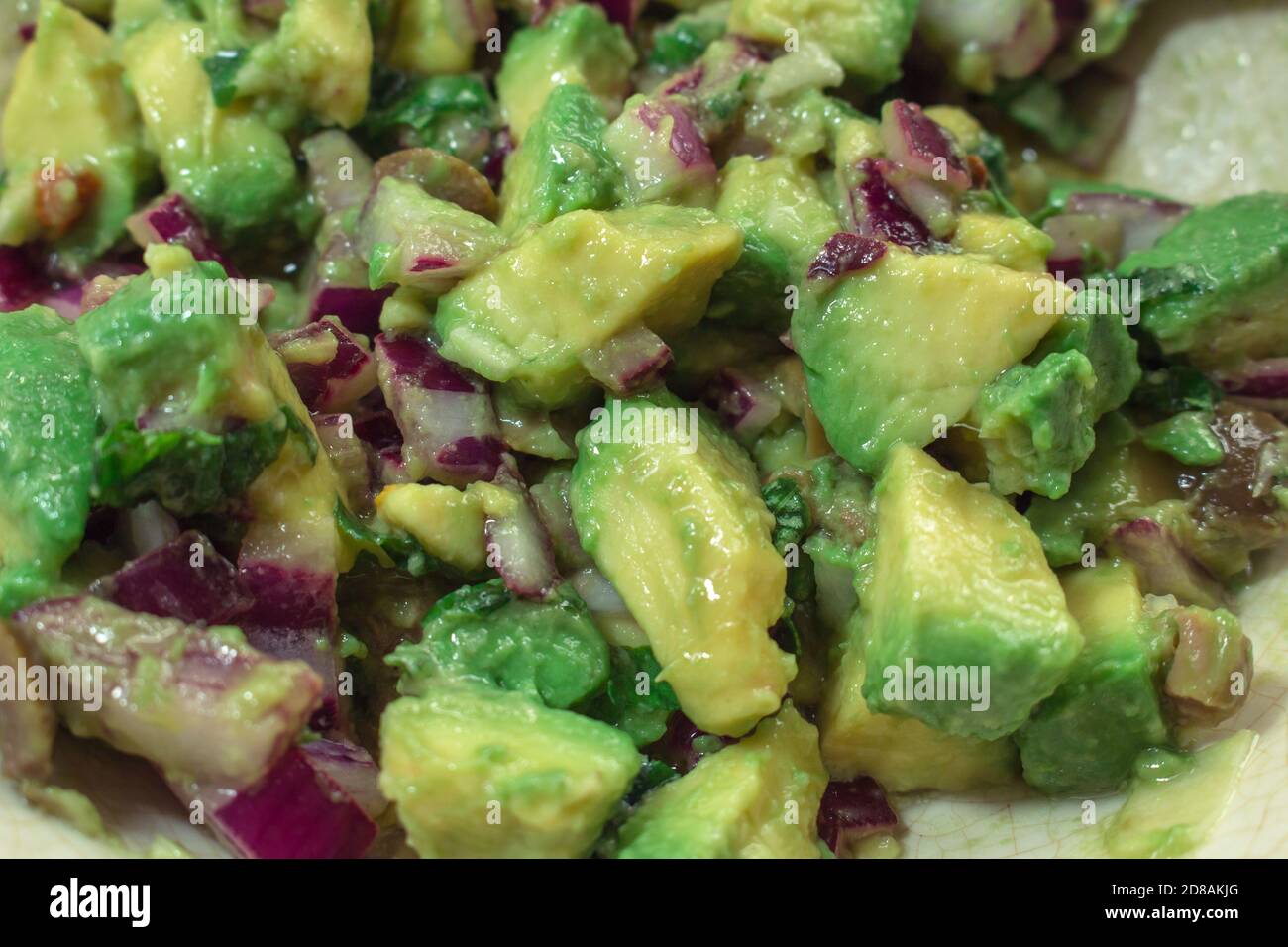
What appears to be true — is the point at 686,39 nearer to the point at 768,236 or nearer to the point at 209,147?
the point at 768,236

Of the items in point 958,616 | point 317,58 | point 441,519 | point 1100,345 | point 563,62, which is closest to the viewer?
point 958,616

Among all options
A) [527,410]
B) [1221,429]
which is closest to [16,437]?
[527,410]

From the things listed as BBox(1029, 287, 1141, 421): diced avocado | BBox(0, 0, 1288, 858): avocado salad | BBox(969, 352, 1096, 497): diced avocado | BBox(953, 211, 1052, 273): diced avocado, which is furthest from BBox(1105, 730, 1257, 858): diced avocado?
BBox(953, 211, 1052, 273): diced avocado

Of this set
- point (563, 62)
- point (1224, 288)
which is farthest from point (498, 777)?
point (1224, 288)

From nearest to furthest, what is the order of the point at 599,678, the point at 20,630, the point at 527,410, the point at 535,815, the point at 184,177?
the point at 535,815
the point at 20,630
the point at 599,678
the point at 527,410
the point at 184,177

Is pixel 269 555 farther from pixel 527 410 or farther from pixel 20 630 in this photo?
pixel 527 410

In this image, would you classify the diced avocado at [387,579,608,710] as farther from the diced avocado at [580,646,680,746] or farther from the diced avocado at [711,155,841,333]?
the diced avocado at [711,155,841,333]

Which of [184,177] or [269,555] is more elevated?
[184,177]
